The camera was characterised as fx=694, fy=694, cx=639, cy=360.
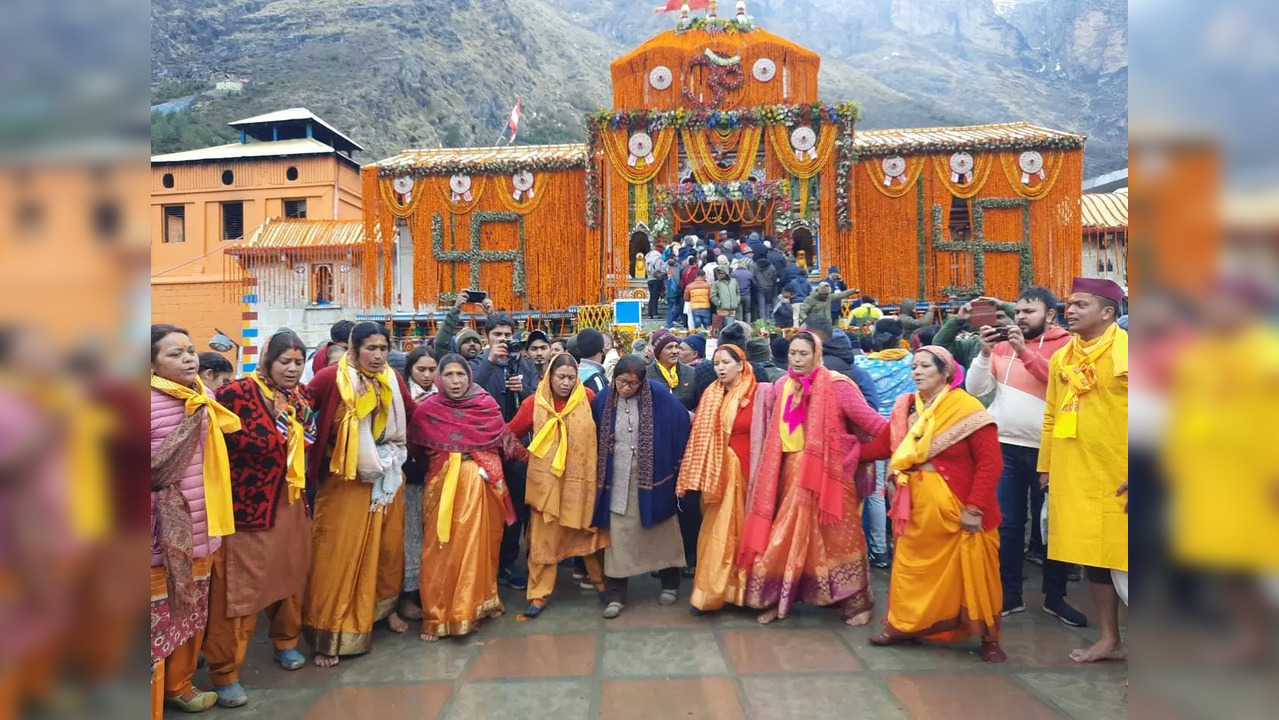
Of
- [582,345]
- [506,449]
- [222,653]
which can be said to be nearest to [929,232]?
[582,345]

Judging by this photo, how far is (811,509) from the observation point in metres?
3.60

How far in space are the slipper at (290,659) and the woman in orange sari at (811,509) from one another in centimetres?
218

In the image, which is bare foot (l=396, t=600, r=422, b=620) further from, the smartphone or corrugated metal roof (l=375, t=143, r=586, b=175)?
corrugated metal roof (l=375, t=143, r=586, b=175)

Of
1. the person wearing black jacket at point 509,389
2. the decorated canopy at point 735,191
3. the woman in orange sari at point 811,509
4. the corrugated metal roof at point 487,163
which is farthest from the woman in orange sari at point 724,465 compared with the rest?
the corrugated metal roof at point 487,163

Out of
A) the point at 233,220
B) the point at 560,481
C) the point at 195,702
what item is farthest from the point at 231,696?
the point at 233,220

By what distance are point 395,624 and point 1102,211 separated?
1752 centimetres

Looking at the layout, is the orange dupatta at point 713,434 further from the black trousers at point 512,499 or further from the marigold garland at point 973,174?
the marigold garland at point 973,174

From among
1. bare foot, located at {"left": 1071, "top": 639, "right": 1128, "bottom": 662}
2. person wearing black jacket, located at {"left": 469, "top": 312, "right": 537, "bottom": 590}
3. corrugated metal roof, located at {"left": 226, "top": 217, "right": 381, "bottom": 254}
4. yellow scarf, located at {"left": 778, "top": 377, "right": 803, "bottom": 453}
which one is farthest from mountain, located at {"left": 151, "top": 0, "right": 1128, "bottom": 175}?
bare foot, located at {"left": 1071, "top": 639, "right": 1128, "bottom": 662}

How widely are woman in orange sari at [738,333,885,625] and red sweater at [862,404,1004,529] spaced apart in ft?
1.60

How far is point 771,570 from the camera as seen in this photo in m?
3.62

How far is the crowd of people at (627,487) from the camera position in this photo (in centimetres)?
288

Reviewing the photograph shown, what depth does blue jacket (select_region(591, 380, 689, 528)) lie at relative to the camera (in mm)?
3883

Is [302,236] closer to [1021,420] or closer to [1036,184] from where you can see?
[1036,184]
